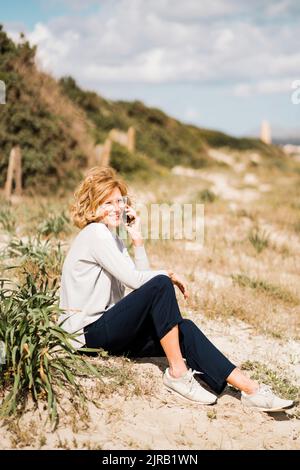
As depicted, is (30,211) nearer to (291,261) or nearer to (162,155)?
(291,261)

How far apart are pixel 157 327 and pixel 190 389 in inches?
16.0

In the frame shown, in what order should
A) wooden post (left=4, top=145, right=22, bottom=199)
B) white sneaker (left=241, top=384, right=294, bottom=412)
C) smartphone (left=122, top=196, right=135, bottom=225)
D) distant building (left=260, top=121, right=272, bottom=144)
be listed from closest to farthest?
white sneaker (left=241, top=384, right=294, bottom=412) < smartphone (left=122, top=196, right=135, bottom=225) < wooden post (left=4, top=145, right=22, bottom=199) < distant building (left=260, top=121, right=272, bottom=144)

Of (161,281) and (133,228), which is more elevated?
(133,228)

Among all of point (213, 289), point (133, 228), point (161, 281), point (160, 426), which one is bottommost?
point (160, 426)

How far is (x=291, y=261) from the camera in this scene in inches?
282

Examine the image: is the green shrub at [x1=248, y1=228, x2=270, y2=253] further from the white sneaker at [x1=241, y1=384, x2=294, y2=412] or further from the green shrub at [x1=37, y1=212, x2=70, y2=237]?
the white sneaker at [x1=241, y1=384, x2=294, y2=412]

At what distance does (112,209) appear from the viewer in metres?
3.65

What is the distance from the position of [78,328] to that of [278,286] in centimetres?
286

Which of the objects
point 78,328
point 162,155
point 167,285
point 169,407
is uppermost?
point 162,155

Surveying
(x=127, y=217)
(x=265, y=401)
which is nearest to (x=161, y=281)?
(x=127, y=217)

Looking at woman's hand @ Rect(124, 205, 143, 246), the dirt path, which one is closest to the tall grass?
the dirt path

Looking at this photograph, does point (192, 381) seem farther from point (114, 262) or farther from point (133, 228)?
point (133, 228)

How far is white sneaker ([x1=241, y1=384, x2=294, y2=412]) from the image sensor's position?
3318mm

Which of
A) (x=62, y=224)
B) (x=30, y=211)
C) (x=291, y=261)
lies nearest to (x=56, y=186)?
(x=30, y=211)
